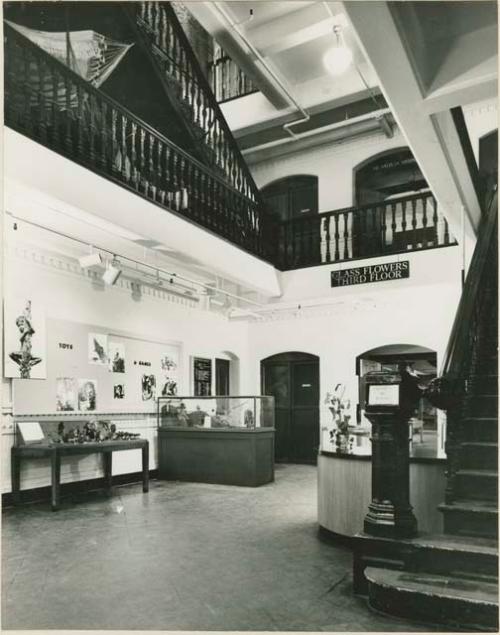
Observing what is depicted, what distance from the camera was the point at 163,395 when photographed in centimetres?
964

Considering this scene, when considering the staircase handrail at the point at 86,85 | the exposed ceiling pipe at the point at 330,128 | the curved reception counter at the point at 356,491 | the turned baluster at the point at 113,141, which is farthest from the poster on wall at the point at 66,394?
the exposed ceiling pipe at the point at 330,128

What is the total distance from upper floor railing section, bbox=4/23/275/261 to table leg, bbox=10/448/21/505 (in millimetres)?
3574

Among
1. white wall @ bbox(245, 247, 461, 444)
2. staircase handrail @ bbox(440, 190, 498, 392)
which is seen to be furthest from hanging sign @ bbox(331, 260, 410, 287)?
staircase handrail @ bbox(440, 190, 498, 392)

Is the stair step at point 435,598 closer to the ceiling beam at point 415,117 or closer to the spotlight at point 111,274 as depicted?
the ceiling beam at point 415,117

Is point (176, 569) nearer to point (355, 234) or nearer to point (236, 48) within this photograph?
point (355, 234)

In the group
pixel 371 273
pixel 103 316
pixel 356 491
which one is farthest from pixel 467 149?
pixel 103 316

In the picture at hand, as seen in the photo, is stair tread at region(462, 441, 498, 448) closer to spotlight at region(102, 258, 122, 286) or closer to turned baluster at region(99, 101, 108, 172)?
turned baluster at region(99, 101, 108, 172)

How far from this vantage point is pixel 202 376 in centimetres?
1079

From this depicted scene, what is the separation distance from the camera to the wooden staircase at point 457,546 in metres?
3.05

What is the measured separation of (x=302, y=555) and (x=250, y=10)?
740cm

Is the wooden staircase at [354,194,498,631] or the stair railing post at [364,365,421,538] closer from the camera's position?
the wooden staircase at [354,194,498,631]

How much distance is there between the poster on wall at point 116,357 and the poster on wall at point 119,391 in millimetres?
233

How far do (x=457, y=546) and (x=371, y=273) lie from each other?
673 cm

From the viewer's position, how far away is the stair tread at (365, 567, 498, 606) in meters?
2.99
